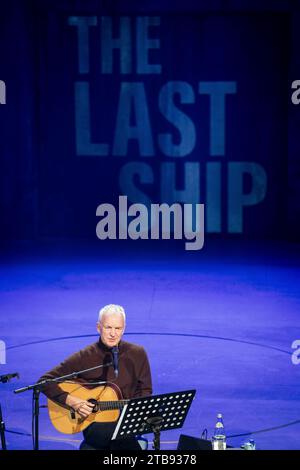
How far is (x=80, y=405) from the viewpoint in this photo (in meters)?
6.20

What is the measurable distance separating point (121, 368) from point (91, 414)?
37 centimetres

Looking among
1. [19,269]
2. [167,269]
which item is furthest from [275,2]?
[19,269]

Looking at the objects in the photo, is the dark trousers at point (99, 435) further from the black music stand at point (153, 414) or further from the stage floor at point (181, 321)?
the stage floor at point (181, 321)

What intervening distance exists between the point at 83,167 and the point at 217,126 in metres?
2.54

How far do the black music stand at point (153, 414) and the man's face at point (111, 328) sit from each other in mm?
971

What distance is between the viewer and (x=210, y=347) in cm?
978

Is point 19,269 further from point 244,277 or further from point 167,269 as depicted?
point 244,277

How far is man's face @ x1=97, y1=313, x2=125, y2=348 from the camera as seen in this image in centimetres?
627

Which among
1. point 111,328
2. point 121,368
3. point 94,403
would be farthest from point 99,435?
point 111,328

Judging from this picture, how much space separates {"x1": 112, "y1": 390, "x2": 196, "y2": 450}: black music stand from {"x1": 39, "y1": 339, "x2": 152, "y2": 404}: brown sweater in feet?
2.88

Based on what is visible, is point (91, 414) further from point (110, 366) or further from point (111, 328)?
point (111, 328)

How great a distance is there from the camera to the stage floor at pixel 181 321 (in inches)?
301

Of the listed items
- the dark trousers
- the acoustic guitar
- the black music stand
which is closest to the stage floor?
the acoustic guitar

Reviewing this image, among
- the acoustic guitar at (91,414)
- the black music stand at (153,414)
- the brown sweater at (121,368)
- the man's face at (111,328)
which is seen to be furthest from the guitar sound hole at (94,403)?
the black music stand at (153,414)
